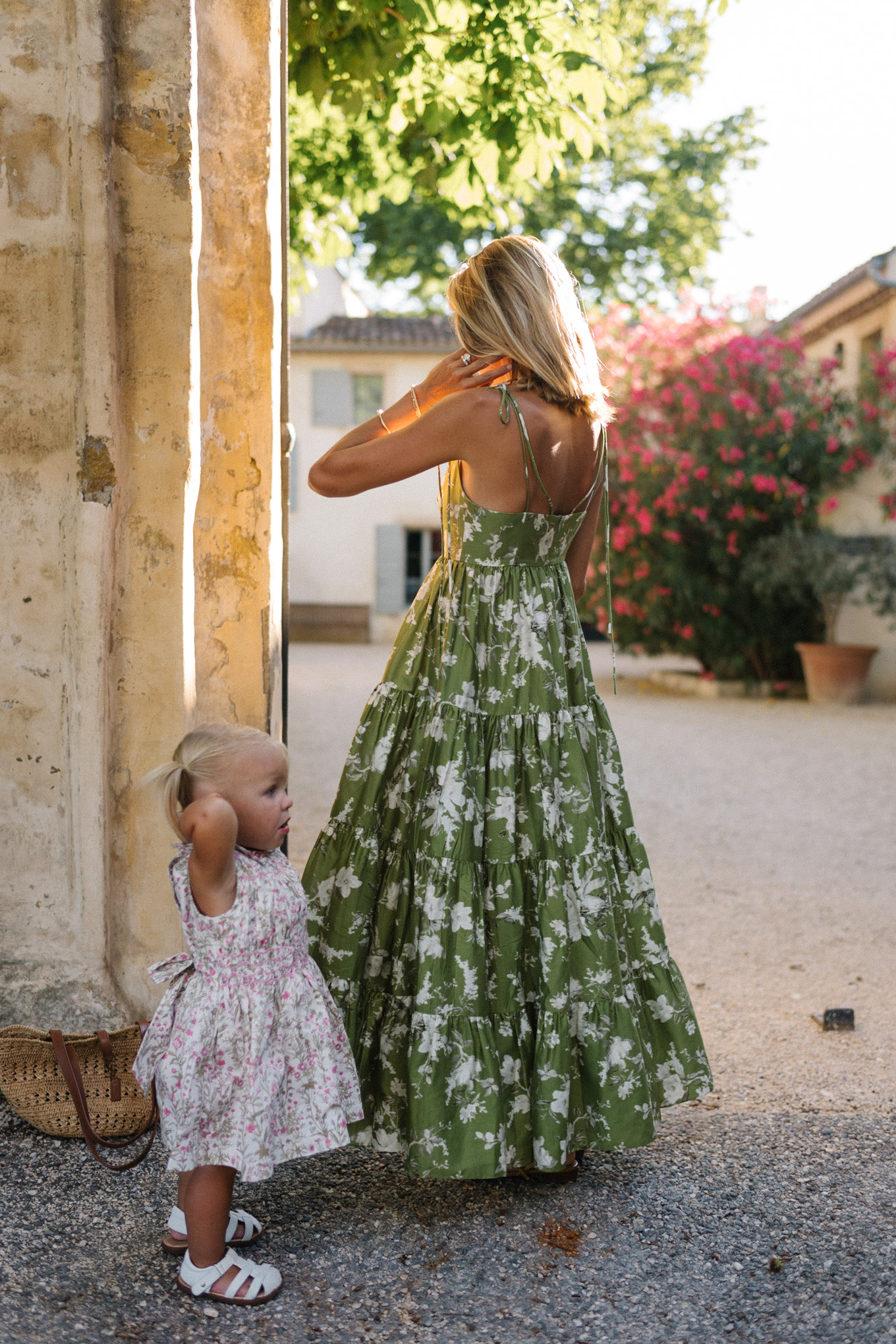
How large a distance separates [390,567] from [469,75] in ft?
56.9

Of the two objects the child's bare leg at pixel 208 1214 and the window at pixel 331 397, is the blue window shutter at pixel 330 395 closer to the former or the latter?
the window at pixel 331 397

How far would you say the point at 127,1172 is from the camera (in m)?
2.43

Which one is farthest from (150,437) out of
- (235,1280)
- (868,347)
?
(868,347)

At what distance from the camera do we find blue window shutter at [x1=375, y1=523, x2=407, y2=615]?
864 inches

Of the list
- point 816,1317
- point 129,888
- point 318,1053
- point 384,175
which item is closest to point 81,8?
point 129,888

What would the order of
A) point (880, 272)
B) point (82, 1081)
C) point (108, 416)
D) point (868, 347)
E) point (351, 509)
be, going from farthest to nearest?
point (351, 509)
point (868, 347)
point (880, 272)
point (108, 416)
point (82, 1081)

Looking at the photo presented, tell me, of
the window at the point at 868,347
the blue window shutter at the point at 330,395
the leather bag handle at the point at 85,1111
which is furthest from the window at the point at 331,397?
the leather bag handle at the point at 85,1111

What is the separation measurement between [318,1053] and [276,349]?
5.41 feet

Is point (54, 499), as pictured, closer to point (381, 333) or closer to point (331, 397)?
point (331, 397)

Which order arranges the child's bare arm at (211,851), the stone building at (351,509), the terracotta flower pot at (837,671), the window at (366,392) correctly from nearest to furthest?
the child's bare arm at (211,851) < the terracotta flower pot at (837,671) < the stone building at (351,509) < the window at (366,392)

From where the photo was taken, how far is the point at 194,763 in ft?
6.49

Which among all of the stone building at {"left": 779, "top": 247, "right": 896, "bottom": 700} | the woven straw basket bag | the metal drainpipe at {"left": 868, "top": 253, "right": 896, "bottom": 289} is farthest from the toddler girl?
the metal drainpipe at {"left": 868, "top": 253, "right": 896, "bottom": 289}

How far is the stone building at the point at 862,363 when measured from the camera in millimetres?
12242

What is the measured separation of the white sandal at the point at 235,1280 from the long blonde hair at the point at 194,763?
2.40 feet
